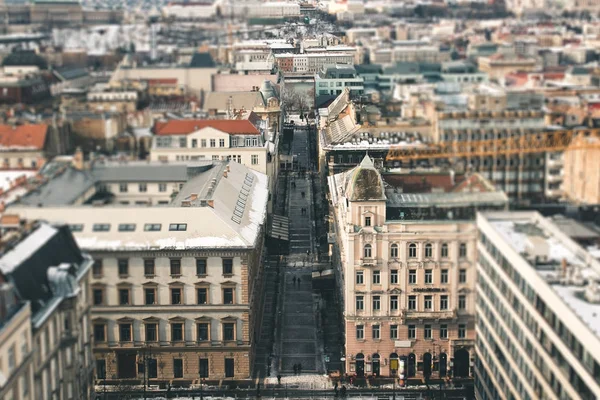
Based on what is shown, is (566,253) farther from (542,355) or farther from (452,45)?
(452,45)

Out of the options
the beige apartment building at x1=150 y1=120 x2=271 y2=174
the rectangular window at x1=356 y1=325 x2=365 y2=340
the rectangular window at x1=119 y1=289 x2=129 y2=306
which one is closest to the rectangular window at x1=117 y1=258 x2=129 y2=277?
the rectangular window at x1=119 y1=289 x2=129 y2=306

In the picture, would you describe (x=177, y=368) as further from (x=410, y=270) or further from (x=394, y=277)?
(x=410, y=270)

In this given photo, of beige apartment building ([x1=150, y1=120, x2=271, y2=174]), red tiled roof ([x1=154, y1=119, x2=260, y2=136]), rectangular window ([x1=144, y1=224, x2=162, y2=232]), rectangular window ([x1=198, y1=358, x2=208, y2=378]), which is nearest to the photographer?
rectangular window ([x1=144, y1=224, x2=162, y2=232])

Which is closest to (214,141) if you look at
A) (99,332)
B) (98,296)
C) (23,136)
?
(23,136)

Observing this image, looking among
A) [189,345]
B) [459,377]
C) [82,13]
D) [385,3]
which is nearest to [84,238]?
[189,345]

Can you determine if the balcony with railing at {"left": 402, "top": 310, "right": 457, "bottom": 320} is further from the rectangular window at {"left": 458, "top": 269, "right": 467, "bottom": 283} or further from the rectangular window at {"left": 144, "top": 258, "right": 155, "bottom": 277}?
the rectangular window at {"left": 144, "top": 258, "right": 155, "bottom": 277}
